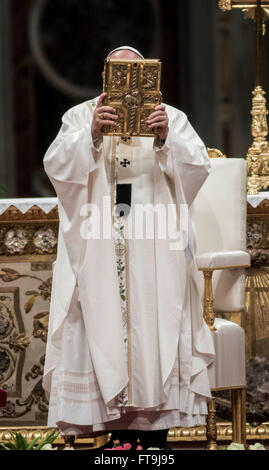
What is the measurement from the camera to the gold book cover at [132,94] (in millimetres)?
4645

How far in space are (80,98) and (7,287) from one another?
3.24 meters

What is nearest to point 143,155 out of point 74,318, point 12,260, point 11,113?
point 74,318

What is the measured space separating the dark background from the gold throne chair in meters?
2.86

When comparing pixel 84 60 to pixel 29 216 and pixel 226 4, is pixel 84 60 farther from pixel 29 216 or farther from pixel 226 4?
pixel 29 216

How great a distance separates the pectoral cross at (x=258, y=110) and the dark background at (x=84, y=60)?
203 centimetres

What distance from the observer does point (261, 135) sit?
621 cm

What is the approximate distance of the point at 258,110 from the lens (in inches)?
246

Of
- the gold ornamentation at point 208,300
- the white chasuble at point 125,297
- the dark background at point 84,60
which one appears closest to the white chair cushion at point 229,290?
the gold ornamentation at point 208,300

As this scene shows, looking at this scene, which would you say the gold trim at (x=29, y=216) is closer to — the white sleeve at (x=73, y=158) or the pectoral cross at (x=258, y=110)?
the white sleeve at (x=73, y=158)

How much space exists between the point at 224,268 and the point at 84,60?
163 inches

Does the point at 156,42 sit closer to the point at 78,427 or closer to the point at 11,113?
the point at 11,113
